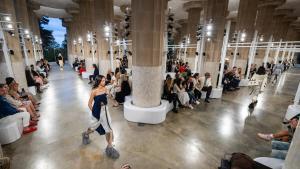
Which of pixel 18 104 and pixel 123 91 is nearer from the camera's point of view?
pixel 18 104

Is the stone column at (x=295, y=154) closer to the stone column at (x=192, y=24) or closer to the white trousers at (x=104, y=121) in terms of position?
the white trousers at (x=104, y=121)

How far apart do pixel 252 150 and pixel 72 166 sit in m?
3.42

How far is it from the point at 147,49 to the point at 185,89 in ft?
7.54

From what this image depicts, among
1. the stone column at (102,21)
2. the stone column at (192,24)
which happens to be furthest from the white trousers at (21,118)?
the stone column at (192,24)

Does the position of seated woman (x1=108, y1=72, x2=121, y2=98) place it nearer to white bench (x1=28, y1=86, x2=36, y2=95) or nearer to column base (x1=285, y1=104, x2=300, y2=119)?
white bench (x1=28, y1=86, x2=36, y2=95)

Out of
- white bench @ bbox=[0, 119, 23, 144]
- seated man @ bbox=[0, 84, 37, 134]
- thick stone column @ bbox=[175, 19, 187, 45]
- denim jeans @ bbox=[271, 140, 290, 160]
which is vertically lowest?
white bench @ bbox=[0, 119, 23, 144]

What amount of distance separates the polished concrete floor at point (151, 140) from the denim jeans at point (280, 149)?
639 millimetres

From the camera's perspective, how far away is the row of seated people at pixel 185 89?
196 inches

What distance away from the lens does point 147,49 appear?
12.9 feet

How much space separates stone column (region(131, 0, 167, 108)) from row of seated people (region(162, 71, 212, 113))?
0.77 metres

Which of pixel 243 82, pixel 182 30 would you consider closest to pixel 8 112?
pixel 243 82

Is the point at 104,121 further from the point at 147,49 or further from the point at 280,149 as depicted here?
the point at 280,149

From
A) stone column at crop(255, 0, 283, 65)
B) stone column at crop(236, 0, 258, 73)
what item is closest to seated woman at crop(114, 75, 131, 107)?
stone column at crop(236, 0, 258, 73)

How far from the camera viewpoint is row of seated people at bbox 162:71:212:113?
16.3ft
